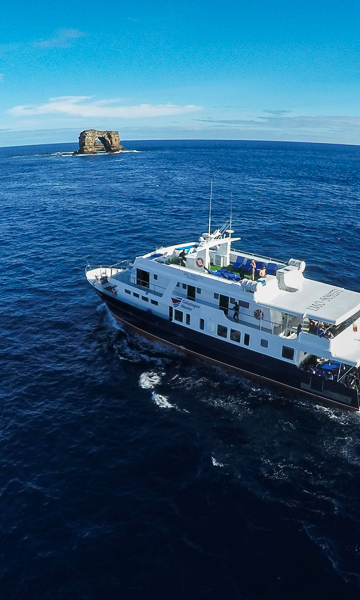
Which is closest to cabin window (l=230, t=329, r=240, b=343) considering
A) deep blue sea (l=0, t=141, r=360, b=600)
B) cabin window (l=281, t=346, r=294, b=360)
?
deep blue sea (l=0, t=141, r=360, b=600)

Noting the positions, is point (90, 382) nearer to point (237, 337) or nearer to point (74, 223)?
point (237, 337)

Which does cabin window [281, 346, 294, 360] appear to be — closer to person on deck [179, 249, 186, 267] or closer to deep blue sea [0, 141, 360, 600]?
deep blue sea [0, 141, 360, 600]

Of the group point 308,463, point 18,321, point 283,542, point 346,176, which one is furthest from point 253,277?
point 346,176

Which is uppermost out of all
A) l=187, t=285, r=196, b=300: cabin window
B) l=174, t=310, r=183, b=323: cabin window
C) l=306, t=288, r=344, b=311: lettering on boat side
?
l=306, t=288, r=344, b=311: lettering on boat side

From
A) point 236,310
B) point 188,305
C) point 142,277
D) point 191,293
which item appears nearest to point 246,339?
point 236,310

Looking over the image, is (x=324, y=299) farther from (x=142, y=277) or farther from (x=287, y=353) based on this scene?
(x=142, y=277)
